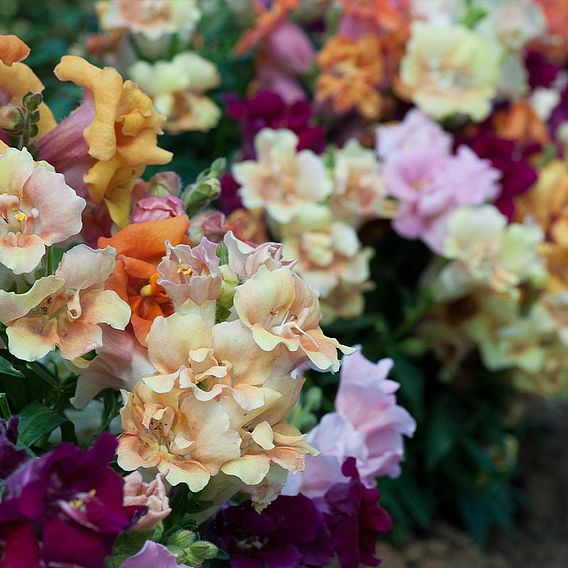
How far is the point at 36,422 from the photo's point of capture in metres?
1.05

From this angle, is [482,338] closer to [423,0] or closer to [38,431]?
[423,0]

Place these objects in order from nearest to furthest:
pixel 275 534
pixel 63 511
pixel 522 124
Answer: pixel 63 511 → pixel 275 534 → pixel 522 124

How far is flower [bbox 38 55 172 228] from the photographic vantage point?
1.14 meters

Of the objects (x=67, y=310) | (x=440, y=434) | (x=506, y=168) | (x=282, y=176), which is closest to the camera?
(x=67, y=310)

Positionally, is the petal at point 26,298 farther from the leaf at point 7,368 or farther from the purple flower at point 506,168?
the purple flower at point 506,168

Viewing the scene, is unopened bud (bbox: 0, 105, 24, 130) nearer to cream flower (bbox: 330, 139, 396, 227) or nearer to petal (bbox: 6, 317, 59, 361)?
petal (bbox: 6, 317, 59, 361)

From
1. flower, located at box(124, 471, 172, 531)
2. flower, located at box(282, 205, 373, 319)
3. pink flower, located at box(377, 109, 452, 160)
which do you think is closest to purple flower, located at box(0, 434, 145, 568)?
flower, located at box(124, 471, 172, 531)

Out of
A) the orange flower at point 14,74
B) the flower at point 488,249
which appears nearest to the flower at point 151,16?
the flower at point 488,249

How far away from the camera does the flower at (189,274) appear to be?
1.00 meters

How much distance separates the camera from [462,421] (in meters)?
2.23

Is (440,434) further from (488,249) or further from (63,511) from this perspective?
(63,511)

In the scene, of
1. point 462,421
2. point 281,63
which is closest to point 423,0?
point 281,63

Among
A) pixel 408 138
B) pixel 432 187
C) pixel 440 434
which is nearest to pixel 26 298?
pixel 432 187

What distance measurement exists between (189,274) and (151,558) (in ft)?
0.94
